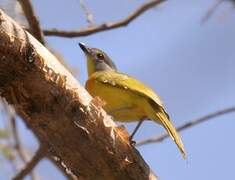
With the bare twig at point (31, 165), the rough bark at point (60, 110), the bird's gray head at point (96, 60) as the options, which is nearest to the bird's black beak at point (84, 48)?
the bird's gray head at point (96, 60)

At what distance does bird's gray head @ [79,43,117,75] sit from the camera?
14.2ft

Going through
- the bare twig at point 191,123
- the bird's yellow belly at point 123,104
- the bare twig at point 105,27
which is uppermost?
the bare twig at point 105,27

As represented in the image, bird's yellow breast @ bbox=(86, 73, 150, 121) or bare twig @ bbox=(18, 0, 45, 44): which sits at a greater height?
bare twig @ bbox=(18, 0, 45, 44)

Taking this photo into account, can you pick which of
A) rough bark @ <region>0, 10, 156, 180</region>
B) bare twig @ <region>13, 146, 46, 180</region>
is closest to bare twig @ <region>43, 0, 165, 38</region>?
bare twig @ <region>13, 146, 46, 180</region>

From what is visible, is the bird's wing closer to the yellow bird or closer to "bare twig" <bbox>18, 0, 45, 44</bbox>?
the yellow bird

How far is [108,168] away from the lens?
98.9 inches

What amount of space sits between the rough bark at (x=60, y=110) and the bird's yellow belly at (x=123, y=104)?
0.80 metres

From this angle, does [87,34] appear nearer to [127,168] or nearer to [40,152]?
[40,152]

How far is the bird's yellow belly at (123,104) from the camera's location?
339cm

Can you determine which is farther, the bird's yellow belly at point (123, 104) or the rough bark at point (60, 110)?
the bird's yellow belly at point (123, 104)

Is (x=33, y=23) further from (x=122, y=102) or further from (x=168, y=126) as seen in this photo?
(x=168, y=126)

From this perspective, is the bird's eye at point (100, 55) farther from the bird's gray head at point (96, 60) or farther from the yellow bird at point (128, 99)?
the yellow bird at point (128, 99)

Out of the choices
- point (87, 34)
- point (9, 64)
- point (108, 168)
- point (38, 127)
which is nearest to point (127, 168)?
point (108, 168)

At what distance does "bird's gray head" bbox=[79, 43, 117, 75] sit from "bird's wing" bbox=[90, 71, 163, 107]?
596 mm
